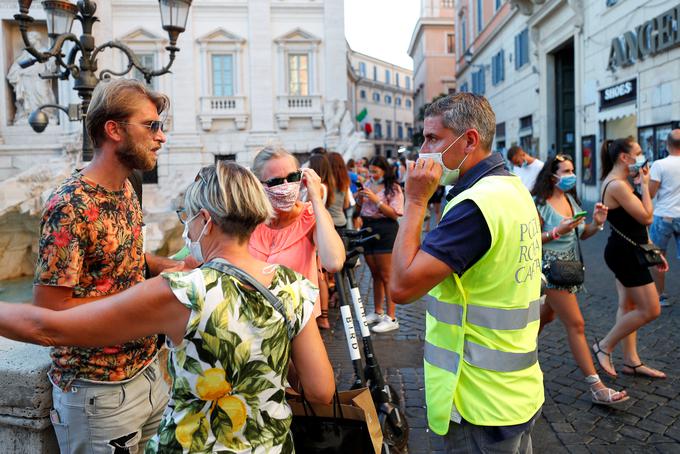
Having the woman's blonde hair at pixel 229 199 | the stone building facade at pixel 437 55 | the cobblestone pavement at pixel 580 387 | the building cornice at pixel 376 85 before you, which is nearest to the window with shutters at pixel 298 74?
the cobblestone pavement at pixel 580 387

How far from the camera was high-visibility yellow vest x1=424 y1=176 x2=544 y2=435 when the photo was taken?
1.96 m

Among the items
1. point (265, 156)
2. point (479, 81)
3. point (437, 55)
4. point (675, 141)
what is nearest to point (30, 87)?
point (479, 81)

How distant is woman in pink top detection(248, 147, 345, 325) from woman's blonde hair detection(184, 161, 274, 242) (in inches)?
50.9

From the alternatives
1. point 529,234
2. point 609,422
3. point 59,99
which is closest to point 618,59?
point 609,422

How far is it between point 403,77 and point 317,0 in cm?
6872

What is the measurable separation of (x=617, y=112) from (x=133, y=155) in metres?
15.6

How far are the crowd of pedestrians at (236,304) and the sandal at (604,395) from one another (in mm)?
2256

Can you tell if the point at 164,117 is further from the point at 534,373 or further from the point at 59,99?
the point at 59,99

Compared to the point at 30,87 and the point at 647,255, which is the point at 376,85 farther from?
the point at 647,255

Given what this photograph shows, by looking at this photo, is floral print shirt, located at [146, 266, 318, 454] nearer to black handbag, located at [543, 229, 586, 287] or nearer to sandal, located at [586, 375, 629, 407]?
black handbag, located at [543, 229, 586, 287]

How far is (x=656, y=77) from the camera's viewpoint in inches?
514

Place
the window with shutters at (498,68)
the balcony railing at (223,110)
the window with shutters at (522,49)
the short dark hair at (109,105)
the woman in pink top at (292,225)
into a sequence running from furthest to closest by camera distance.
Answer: the balcony railing at (223,110)
the window with shutters at (498,68)
the window with shutters at (522,49)
the woman in pink top at (292,225)
the short dark hair at (109,105)

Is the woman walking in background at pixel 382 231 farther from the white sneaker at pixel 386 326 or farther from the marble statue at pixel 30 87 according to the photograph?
the marble statue at pixel 30 87

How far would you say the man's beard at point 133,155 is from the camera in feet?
7.35
